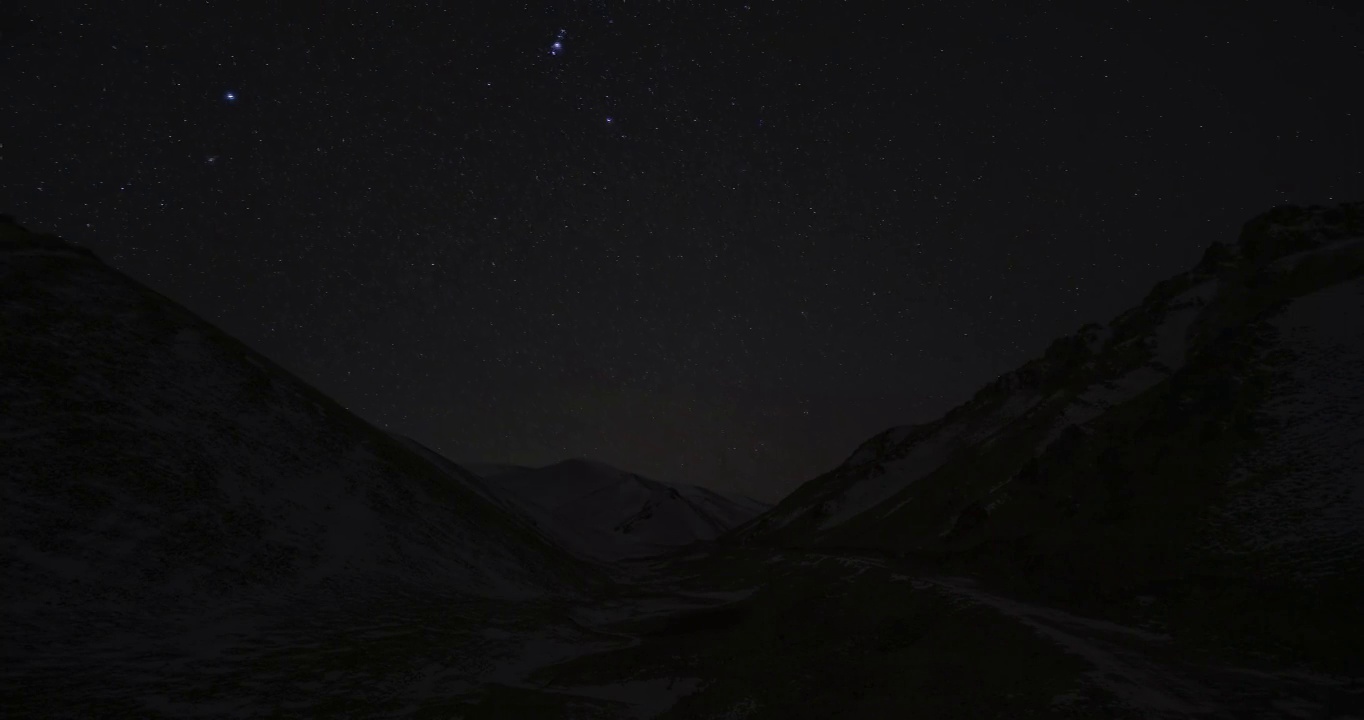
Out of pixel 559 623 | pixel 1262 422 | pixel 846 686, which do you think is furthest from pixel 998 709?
Answer: pixel 1262 422

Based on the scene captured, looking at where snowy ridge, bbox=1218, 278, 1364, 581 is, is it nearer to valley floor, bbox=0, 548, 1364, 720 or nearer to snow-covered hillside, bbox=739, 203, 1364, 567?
snow-covered hillside, bbox=739, 203, 1364, 567

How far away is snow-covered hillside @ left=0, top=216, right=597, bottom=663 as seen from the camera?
2823cm

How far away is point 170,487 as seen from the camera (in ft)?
120

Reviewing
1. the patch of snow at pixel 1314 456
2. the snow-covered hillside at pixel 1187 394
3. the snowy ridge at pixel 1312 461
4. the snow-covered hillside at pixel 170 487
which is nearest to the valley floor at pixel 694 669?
the snow-covered hillside at pixel 170 487

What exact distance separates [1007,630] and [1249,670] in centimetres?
813

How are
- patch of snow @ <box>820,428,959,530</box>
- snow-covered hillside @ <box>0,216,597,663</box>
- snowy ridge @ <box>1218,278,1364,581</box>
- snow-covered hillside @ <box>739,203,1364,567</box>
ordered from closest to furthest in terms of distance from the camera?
→ snow-covered hillside @ <box>0,216,597,663</box>, snowy ridge @ <box>1218,278,1364,581</box>, snow-covered hillside @ <box>739,203,1364,567</box>, patch of snow @ <box>820,428,959,530</box>

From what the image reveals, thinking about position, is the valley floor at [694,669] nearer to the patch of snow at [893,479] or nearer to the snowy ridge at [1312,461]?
the snowy ridge at [1312,461]

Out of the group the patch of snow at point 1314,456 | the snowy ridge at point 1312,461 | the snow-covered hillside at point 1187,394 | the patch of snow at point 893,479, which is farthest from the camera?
the patch of snow at point 893,479

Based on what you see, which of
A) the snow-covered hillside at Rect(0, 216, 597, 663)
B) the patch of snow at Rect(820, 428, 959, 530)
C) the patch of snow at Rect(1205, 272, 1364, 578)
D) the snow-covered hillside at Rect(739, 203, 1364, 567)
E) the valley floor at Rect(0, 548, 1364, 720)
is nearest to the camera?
the valley floor at Rect(0, 548, 1364, 720)

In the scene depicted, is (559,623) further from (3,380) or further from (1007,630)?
(3,380)

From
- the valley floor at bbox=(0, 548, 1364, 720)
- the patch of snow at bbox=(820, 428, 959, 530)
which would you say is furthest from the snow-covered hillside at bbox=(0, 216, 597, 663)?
the patch of snow at bbox=(820, 428, 959, 530)

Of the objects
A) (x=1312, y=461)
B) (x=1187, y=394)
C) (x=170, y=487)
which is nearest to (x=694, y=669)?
(x=170, y=487)

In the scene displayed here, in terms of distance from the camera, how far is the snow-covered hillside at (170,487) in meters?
28.2

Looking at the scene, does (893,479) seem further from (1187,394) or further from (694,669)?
(694,669)
